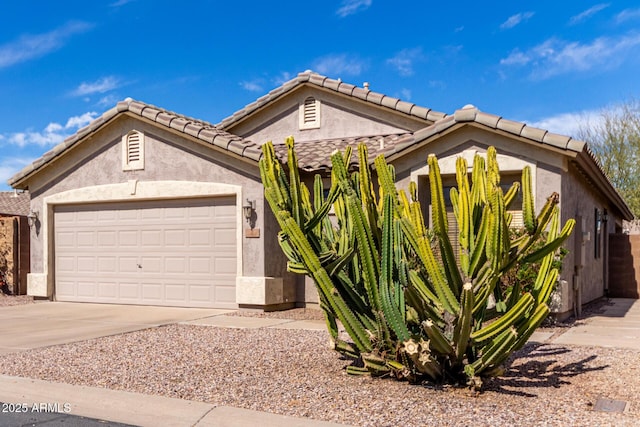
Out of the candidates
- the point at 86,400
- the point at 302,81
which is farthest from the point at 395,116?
the point at 86,400

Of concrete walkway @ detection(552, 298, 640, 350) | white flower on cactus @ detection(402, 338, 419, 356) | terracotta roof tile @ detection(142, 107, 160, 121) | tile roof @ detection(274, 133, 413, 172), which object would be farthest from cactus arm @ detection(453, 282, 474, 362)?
terracotta roof tile @ detection(142, 107, 160, 121)

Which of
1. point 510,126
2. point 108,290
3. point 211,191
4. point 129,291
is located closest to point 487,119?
point 510,126

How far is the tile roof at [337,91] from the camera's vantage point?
15.9 meters

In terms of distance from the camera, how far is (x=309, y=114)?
1734 cm

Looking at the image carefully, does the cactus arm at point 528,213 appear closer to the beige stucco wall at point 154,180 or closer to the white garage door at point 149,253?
the beige stucco wall at point 154,180

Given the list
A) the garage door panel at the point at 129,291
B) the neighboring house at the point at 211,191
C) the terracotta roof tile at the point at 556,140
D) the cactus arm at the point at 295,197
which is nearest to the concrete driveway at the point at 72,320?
the garage door panel at the point at 129,291

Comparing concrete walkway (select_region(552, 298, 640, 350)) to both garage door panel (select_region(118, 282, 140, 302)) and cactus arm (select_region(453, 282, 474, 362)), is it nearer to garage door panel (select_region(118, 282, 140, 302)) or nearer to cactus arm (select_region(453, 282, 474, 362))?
cactus arm (select_region(453, 282, 474, 362))

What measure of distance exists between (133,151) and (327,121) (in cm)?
510

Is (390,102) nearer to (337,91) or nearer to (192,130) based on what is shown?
(337,91)

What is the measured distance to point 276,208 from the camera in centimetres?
680

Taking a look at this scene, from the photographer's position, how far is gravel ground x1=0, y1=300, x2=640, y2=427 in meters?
5.71

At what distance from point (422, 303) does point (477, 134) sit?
626 cm

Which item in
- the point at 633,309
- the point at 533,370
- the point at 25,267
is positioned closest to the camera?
the point at 533,370

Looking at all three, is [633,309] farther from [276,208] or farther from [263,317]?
[276,208]
